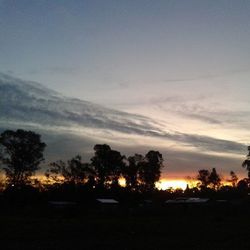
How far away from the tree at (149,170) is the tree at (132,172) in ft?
4.12

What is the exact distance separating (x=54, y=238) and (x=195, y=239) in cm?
859

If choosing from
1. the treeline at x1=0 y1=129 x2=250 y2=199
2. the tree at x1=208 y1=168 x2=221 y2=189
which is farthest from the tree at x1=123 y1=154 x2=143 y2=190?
the tree at x1=208 y1=168 x2=221 y2=189

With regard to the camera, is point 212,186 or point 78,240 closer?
point 78,240

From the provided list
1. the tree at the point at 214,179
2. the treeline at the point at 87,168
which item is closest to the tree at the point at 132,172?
the treeline at the point at 87,168

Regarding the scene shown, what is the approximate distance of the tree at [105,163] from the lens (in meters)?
111

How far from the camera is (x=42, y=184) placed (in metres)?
98.6

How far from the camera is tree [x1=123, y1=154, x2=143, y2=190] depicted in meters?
116

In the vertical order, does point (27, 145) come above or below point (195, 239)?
above

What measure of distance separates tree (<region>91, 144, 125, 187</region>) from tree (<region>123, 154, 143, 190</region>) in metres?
4.15

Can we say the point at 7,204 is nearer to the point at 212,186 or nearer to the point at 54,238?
the point at 54,238

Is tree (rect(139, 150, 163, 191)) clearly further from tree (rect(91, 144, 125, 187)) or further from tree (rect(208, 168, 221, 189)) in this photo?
tree (rect(208, 168, 221, 189))

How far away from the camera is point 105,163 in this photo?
112m

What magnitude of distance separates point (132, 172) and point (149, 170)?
545 centimetres

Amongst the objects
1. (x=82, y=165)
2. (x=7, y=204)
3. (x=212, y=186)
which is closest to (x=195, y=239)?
(x=7, y=204)
